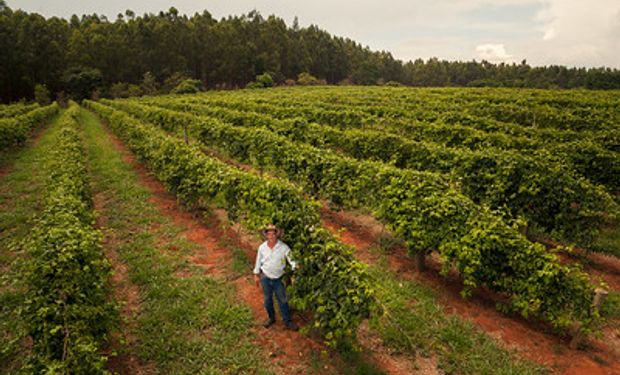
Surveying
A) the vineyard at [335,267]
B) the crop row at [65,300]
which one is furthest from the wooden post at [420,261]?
the crop row at [65,300]

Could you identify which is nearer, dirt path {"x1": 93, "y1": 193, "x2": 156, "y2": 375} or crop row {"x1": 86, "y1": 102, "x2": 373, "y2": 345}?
crop row {"x1": 86, "y1": 102, "x2": 373, "y2": 345}

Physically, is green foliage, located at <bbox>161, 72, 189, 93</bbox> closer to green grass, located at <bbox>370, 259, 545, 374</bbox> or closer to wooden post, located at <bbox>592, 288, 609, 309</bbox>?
green grass, located at <bbox>370, 259, 545, 374</bbox>

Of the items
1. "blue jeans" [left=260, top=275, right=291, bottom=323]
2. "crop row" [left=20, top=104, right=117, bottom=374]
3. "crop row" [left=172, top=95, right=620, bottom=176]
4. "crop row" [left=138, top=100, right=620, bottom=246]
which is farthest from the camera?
"crop row" [left=172, top=95, right=620, bottom=176]

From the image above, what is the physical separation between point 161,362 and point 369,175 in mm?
6214

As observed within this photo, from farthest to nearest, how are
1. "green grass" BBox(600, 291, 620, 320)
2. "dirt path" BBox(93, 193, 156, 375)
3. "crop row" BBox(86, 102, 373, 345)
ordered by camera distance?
"green grass" BBox(600, 291, 620, 320) → "dirt path" BBox(93, 193, 156, 375) → "crop row" BBox(86, 102, 373, 345)

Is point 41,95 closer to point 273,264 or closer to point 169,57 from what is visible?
point 169,57

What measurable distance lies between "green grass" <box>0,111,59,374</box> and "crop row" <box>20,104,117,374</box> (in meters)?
0.30

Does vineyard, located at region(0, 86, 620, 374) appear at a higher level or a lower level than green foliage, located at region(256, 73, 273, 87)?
lower

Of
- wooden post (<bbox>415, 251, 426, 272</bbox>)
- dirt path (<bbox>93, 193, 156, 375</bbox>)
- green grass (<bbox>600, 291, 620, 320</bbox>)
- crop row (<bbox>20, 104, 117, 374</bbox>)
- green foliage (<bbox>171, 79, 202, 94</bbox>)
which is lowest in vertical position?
dirt path (<bbox>93, 193, 156, 375</bbox>)

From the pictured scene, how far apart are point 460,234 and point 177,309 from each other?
576cm

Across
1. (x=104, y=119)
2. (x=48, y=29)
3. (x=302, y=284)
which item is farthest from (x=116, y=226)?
(x=48, y=29)

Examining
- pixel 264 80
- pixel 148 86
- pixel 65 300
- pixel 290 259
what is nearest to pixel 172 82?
pixel 148 86

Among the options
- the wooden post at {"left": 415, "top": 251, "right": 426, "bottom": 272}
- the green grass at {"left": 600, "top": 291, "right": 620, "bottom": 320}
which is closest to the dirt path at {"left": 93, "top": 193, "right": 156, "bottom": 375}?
the wooden post at {"left": 415, "top": 251, "right": 426, "bottom": 272}

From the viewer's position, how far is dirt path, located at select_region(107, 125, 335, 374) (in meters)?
5.71
